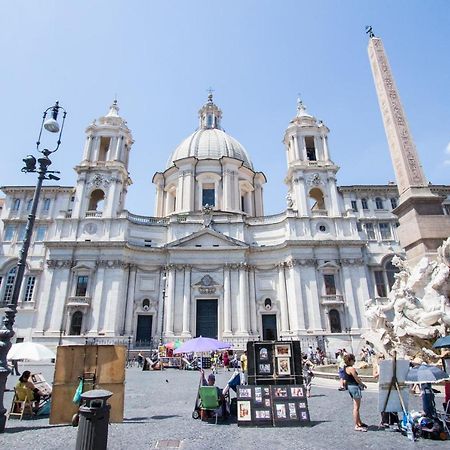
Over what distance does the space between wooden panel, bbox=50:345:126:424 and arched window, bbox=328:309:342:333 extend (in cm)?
2571

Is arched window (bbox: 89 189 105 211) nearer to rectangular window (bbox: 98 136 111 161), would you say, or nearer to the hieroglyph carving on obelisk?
rectangular window (bbox: 98 136 111 161)

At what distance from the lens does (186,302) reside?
101 feet

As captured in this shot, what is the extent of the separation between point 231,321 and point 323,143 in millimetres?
22656

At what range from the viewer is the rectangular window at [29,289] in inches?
1229

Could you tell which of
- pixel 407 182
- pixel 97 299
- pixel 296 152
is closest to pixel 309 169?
pixel 296 152

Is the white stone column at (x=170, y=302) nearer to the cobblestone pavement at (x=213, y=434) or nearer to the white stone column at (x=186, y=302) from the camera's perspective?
the white stone column at (x=186, y=302)

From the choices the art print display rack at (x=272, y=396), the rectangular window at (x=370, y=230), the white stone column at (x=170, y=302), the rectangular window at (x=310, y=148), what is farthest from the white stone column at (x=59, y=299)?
the rectangular window at (x=370, y=230)

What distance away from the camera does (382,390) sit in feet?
22.3

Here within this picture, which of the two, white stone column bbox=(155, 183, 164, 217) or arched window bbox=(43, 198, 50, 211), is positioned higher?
white stone column bbox=(155, 183, 164, 217)

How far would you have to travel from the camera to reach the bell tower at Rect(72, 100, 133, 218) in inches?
1345

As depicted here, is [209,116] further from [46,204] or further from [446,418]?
[446,418]

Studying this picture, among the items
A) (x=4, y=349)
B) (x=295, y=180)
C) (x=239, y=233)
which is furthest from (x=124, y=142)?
(x=4, y=349)

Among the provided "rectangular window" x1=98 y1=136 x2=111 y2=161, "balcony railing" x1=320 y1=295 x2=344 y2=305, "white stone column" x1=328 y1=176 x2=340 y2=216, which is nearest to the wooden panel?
"balcony railing" x1=320 y1=295 x2=344 y2=305

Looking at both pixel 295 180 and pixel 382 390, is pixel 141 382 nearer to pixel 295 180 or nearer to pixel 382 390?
pixel 382 390
